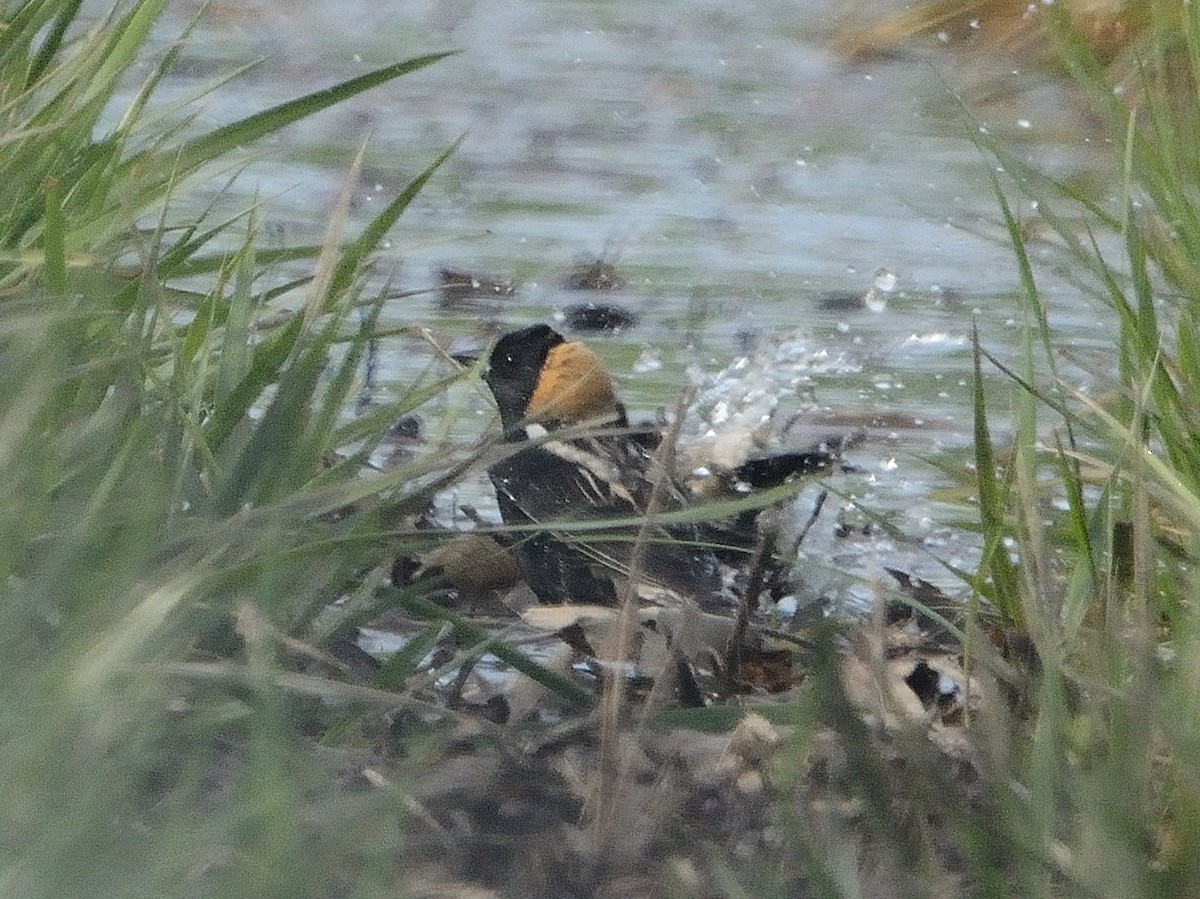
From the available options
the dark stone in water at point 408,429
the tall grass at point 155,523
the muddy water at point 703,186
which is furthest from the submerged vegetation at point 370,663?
the dark stone in water at point 408,429

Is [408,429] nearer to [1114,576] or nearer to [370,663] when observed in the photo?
[370,663]

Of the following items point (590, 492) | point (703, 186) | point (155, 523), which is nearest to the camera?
point (155, 523)

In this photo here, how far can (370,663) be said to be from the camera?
245 centimetres

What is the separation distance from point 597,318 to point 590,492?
1.39 meters

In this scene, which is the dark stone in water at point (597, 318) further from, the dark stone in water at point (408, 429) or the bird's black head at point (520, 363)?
the dark stone in water at point (408, 429)

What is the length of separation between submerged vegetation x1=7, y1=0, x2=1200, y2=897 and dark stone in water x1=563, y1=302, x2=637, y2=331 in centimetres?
213

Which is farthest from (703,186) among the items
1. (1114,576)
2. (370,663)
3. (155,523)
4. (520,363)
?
(155,523)

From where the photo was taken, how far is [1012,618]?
8.87 ft

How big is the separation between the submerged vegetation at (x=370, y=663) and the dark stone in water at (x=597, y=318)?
7.00ft

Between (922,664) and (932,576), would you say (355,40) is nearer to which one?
(932,576)

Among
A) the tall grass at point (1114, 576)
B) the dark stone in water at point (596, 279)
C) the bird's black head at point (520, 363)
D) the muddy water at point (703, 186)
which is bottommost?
the muddy water at point (703, 186)

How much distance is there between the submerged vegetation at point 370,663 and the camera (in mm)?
1718

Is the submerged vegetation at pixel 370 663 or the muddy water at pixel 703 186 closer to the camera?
the submerged vegetation at pixel 370 663

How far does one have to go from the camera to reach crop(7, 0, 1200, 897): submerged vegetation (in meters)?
1.72
